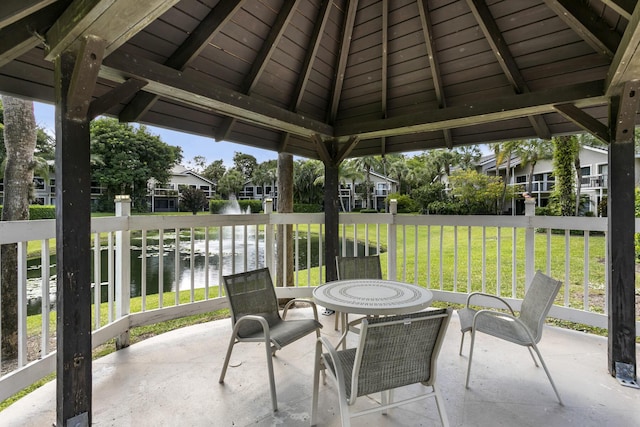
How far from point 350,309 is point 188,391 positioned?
1517 millimetres

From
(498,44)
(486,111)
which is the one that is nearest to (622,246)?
(486,111)

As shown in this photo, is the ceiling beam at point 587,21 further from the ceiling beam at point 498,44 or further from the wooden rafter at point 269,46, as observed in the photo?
the wooden rafter at point 269,46

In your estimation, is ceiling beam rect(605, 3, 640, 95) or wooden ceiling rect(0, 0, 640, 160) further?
wooden ceiling rect(0, 0, 640, 160)

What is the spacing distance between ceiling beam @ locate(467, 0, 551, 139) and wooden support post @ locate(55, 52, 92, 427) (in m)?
3.23

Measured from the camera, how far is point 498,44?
9.69ft

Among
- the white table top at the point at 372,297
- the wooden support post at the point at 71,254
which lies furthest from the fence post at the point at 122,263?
the white table top at the point at 372,297

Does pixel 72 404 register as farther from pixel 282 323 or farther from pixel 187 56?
pixel 187 56

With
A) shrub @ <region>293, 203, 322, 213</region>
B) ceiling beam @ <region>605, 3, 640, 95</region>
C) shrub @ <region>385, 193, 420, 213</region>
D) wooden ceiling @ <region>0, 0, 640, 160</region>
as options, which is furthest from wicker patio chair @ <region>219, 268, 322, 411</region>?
shrub @ <region>293, 203, 322, 213</region>

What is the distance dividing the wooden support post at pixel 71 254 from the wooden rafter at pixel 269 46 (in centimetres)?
161

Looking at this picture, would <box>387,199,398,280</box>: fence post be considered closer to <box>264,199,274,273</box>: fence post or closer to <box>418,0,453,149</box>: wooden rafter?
<box>418,0,453,149</box>: wooden rafter

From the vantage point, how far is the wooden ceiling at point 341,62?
6.43ft

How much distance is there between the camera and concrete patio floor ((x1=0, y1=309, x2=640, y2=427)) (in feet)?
7.12

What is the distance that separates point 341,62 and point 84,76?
2723mm

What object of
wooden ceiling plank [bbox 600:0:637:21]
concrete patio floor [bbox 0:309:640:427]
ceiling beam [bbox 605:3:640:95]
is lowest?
concrete patio floor [bbox 0:309:640:427]
